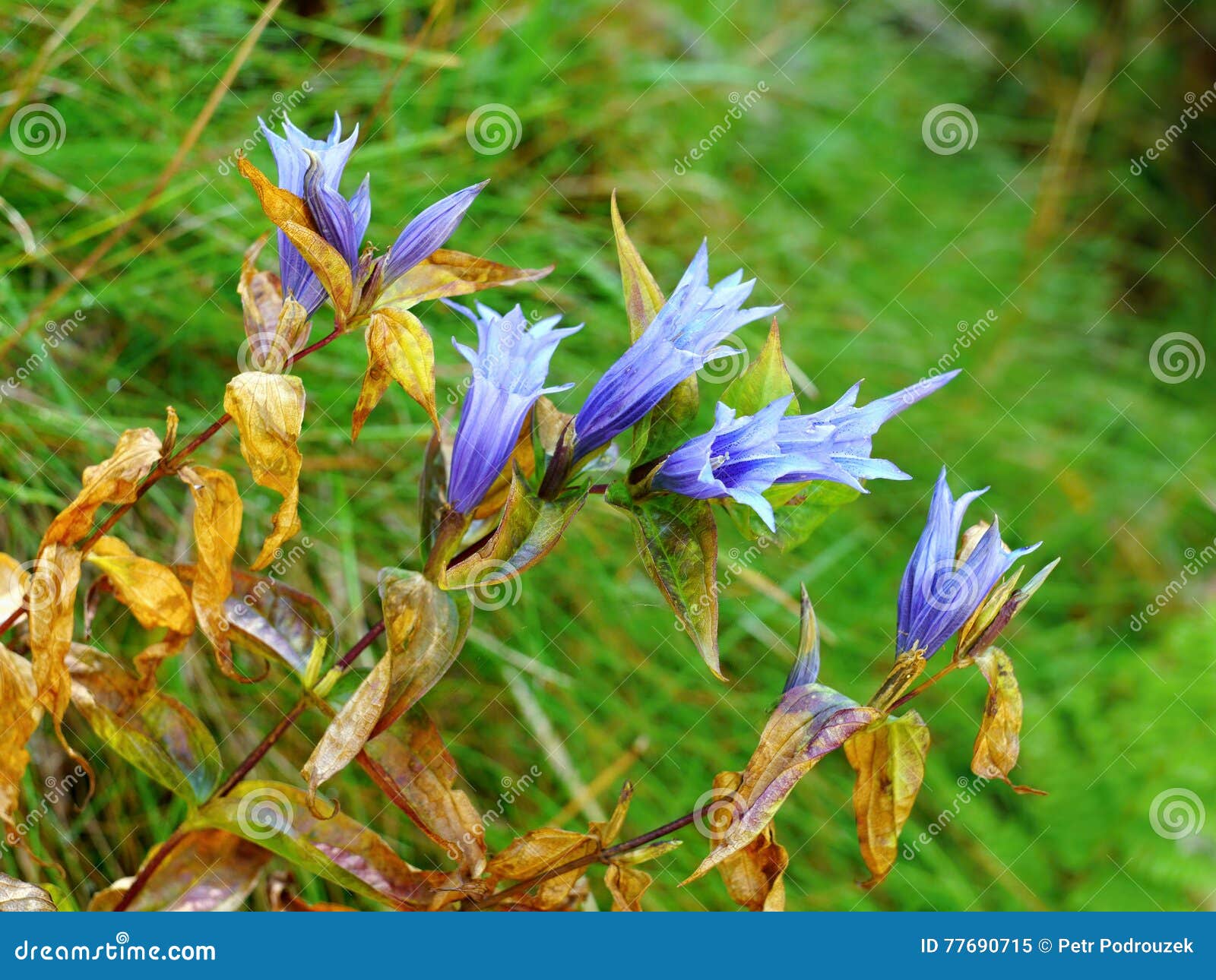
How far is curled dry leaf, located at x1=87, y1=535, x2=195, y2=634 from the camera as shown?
2.66ft

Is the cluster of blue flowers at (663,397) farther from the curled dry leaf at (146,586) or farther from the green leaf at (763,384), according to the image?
the curled dry leaf at (146,586)

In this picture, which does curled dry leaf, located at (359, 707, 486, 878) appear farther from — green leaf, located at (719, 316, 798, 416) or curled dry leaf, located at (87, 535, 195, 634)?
green leaf, located at (719, 316, 798, 416)

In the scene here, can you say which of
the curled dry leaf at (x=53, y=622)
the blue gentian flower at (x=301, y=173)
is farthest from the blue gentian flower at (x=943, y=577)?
the curled dry leaf at (x=53, y=622)

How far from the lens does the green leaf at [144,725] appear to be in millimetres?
813

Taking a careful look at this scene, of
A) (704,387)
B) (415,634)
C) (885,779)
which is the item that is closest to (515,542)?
(415,634)

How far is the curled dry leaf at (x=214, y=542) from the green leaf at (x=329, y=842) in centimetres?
10

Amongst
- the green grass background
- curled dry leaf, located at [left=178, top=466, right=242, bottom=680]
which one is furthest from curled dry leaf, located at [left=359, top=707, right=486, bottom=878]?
the green grass background

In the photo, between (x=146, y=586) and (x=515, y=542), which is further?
(x=146, y=586)

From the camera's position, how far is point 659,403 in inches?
29.3

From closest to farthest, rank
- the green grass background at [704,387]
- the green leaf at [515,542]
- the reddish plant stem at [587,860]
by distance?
1. the green leaf at [515,542]
2. the reddish plant stem at [587,860]
3. the green grass background at [704,387]

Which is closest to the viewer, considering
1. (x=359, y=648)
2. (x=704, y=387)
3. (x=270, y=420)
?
(x=270, y=420)

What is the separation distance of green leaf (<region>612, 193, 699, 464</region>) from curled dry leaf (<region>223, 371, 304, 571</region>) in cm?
23

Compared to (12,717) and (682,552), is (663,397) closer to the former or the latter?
(682,552)

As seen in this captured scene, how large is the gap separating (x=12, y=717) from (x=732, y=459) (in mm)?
555
